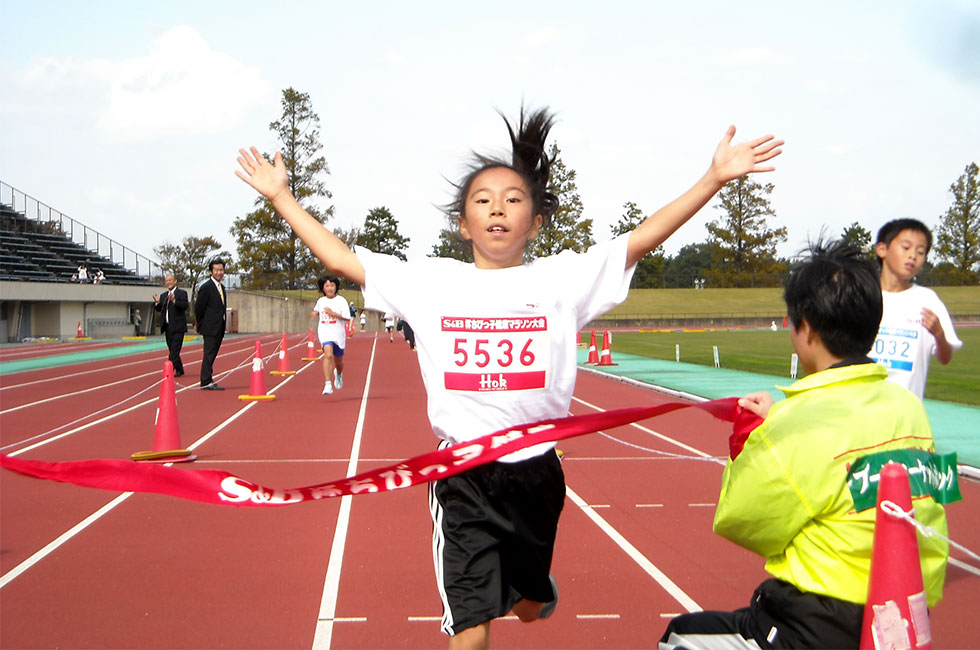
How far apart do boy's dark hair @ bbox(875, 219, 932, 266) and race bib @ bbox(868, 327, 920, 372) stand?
48 cm

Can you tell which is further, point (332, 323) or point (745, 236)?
point (745, 236)

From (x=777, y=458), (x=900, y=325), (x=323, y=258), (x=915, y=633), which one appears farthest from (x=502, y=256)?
(x=900, y=325)

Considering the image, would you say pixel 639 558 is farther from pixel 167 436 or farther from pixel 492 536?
pixel 167 436

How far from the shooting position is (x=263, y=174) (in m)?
3.60

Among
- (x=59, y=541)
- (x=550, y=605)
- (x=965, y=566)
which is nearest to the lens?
(x=550, y=605)

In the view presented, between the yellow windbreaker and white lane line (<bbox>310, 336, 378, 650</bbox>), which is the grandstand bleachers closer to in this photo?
white lane line (<bbox>310, 336, 378, 650</bbox>)

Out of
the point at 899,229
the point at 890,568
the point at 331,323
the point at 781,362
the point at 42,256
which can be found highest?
the point at 42,256

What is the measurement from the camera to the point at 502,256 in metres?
3.43

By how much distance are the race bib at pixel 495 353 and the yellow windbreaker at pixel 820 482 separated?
949mm

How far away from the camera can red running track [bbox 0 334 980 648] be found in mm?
4602

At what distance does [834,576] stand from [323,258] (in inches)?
79.5

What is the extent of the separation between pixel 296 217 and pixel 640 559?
3475 mm

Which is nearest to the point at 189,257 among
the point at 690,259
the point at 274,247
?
the point at 274,247

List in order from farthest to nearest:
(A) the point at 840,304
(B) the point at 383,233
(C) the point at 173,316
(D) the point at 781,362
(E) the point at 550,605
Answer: (B) the point at 383,233 < (D) the point at 781,362 < (C) the point at 173,316 < (E) the point at 550,605 < (A) the point at 840,304
